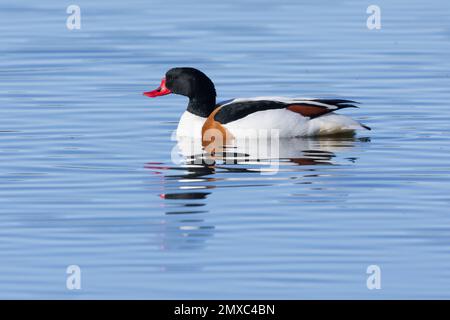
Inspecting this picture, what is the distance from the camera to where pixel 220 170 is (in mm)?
13375

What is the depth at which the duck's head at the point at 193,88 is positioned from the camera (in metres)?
16.3

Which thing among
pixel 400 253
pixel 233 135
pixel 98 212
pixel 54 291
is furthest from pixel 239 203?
pixel 233 135

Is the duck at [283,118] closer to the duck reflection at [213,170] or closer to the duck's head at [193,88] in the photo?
the duck reflection at [213,170]

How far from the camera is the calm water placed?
380 inches

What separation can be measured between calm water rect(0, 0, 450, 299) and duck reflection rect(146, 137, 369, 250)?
0.03 metres

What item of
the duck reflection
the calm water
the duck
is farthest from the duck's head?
the duck reflection

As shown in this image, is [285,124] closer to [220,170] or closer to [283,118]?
[283,118]

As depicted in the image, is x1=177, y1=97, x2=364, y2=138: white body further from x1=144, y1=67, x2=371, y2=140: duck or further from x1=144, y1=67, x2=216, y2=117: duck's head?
x1=144, y1=67, x2=216, y2=117: duck's head

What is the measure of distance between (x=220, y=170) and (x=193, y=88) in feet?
10.6

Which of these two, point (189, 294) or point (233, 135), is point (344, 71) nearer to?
point (233, 135)

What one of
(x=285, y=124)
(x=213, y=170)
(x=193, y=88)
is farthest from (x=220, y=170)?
(x=193, y=88)

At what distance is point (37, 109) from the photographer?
16922 millimetres
